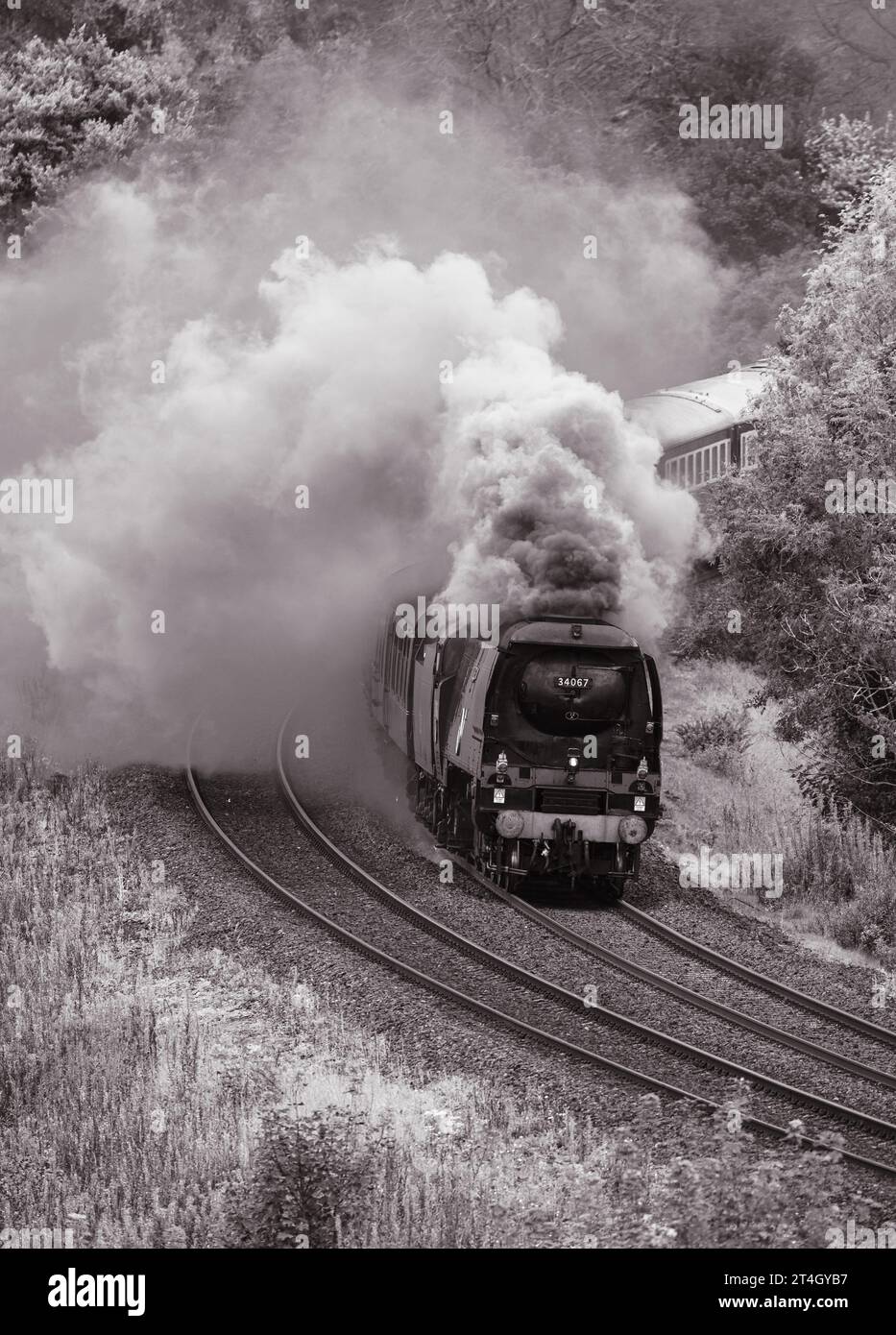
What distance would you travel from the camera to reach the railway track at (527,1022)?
11.8 metres

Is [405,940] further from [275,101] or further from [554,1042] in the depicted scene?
[275,101]

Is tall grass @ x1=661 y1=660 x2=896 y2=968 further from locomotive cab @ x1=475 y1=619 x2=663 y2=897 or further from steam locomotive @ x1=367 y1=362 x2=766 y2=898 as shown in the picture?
locomotive cab @ x1=475 y1=619 x2=663 y2=897

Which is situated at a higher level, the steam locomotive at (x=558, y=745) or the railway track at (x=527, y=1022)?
the steam locomotive at (x=558, y=745)

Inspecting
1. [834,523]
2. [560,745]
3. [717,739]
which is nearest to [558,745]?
[560,745]

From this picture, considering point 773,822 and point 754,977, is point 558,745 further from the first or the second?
point 773,822

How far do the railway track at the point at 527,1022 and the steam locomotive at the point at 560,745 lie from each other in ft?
5.17

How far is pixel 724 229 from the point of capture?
48.5 metres

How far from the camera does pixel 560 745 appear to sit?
53.9 feet

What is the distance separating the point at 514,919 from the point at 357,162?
36505mm

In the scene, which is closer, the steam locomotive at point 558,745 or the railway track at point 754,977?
the railway track at point 754,977

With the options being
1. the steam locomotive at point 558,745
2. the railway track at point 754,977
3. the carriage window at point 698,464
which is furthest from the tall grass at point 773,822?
the carriage window at point 698,464

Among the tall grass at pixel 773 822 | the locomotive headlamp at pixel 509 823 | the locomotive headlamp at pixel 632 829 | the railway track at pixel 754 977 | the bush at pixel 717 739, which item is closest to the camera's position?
the railway track at pixel 754 977

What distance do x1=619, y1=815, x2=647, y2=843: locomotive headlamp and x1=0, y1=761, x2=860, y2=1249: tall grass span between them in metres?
4.35

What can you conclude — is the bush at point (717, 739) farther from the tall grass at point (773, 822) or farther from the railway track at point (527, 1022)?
the railway track at point (527, 1022)
